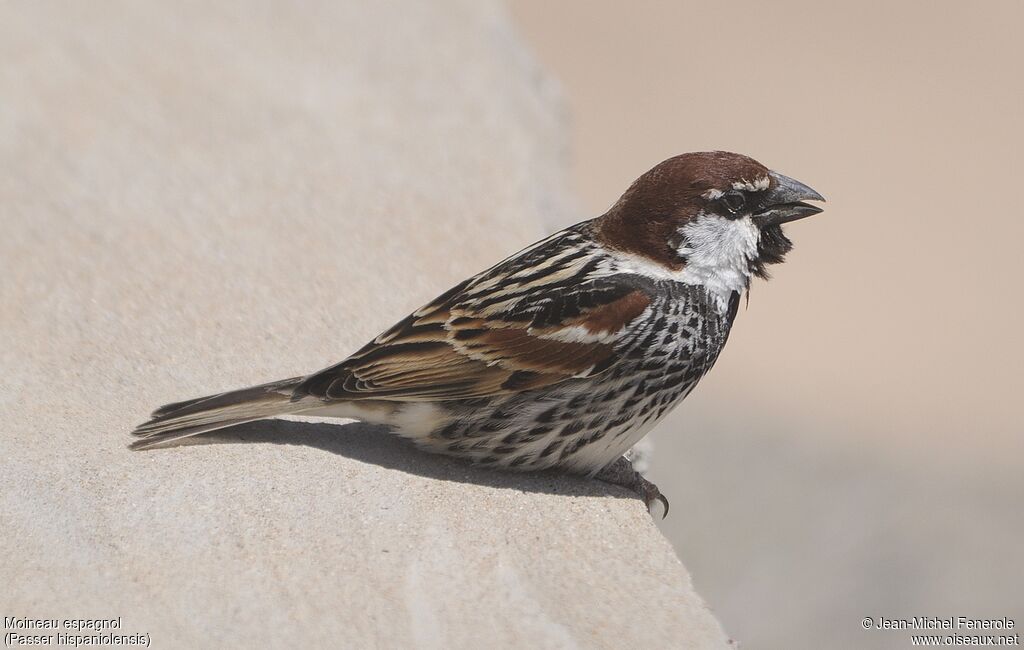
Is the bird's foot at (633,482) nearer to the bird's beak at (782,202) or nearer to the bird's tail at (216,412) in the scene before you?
the bird's beak at (782,202)

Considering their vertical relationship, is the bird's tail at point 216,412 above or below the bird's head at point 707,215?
below

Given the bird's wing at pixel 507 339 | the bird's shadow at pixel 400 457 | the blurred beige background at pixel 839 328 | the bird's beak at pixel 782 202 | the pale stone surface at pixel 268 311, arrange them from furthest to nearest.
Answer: the blurred beige background at pixel 839 328
the bird's beak at pixel 782 202
the bird's shadow at pixel 400 457
the bird's wing at pixel 507 339
the pale stone surface at pixel 268 311

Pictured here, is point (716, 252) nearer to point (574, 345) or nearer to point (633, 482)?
point (574, 345)

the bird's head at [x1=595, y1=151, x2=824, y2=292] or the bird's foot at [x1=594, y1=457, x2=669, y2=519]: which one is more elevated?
the bird's head at [x1=595, y1=151, x2=824, y2=292]

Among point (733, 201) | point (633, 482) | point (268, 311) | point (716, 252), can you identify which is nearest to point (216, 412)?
point (268, 311)

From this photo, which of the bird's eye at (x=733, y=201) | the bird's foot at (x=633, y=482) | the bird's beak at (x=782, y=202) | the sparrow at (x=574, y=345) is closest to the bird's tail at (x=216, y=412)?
the sparrow at (x=574, y=345)

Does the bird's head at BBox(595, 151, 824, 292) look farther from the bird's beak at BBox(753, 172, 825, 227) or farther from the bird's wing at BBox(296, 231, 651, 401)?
the bird's wing at BBox(296, 231, 651, 401)

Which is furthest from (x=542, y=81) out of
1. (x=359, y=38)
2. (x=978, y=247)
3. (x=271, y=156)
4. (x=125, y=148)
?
Result: (x=978, y=247)

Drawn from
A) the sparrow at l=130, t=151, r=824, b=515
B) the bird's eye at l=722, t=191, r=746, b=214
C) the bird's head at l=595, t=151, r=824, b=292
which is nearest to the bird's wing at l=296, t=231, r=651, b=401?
the sparrow at l=130, t=151, r=824, b=515
